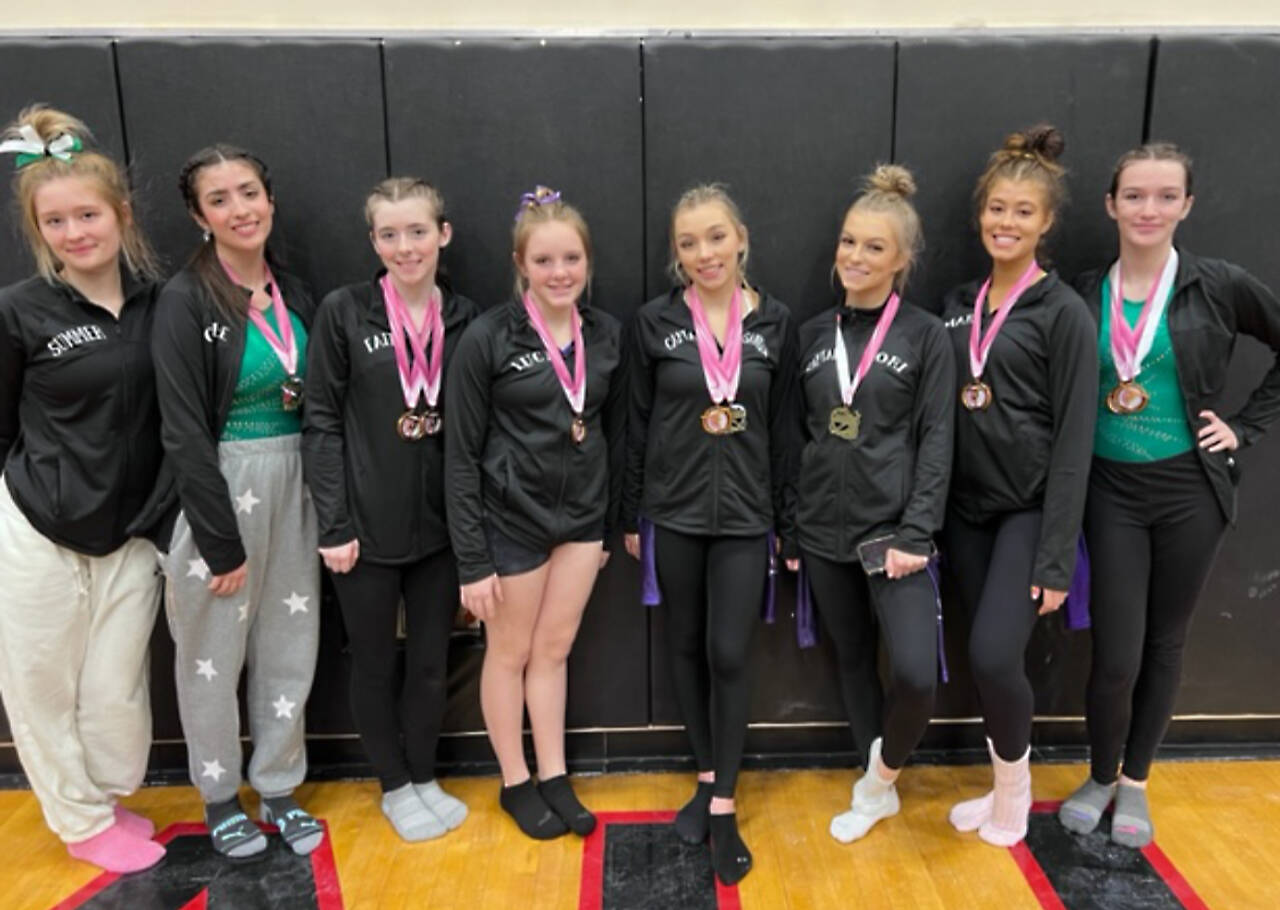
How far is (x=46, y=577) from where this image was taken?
237 centimetres

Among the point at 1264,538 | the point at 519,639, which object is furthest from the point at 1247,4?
the point at 519,639

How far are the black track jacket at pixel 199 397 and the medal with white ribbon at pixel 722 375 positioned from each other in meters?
1.22

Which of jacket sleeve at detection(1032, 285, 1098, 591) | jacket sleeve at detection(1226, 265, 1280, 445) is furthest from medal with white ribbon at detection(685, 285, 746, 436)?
jacket sleeve at detection(1226, 265, 1280, 445)

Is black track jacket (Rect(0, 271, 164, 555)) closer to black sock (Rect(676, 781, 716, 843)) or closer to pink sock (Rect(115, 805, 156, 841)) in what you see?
pink sock (Rect(115, 805, 156, 841))

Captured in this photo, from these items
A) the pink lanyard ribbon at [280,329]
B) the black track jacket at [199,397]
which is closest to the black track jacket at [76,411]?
the black track jacket at [199,397]

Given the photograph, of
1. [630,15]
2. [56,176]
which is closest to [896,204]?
[630,15]

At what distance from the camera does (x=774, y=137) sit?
264cm

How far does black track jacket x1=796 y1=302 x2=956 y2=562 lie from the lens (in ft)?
7.66

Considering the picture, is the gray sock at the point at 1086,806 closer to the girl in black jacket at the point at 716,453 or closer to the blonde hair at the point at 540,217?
the girl in black jacket at the point at 716,453

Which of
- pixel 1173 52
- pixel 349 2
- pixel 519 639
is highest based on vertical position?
pixel 349 2

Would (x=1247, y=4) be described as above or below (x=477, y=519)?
above

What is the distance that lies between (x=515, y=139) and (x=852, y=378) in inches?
47.4

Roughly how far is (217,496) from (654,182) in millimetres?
1503

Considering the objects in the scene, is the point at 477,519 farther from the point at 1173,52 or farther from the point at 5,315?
the point at 1173,52
